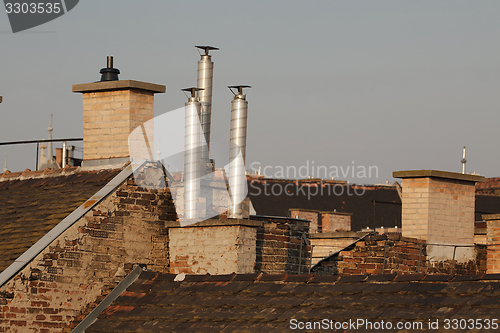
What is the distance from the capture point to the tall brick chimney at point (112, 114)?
46.6ft

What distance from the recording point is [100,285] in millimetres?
12438

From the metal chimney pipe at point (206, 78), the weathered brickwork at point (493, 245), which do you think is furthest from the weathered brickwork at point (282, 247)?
the weathered brickwork at point (493, 245)

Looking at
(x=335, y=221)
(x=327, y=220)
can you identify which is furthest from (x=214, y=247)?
(x=335, y=221)

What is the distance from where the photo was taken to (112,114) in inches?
565

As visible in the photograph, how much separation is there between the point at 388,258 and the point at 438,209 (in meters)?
1.54

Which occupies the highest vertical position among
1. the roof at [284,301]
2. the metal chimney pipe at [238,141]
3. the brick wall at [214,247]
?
the metal chimney pipe at [238,141]

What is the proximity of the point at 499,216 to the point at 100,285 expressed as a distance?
27.1 feet

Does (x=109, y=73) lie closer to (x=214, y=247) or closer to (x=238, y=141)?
(x=238, y=141)

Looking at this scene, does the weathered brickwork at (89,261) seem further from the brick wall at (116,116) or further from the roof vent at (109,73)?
the roof vent at (109,73)

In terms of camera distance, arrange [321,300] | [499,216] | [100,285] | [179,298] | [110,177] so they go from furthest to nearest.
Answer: [499,216]
[110,177]
[100,285]
[179,298]
[321,300]

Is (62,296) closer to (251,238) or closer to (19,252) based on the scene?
(19,252)

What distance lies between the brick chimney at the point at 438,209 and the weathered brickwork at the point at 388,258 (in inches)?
8.7

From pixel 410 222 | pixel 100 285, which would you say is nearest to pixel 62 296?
pixel 100 285

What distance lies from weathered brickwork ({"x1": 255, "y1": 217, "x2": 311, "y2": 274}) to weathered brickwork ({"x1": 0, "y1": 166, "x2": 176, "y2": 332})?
166cm
